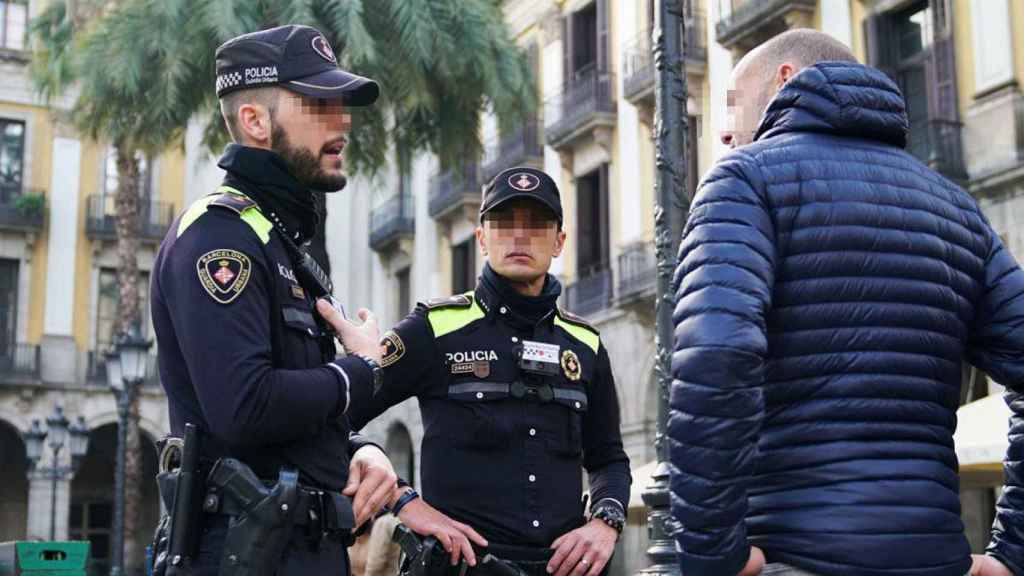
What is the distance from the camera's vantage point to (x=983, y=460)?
8914 mm

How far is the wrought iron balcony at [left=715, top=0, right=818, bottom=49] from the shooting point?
1939 centimetres

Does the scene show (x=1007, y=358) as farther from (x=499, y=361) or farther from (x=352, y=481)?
(x=499, y=361)

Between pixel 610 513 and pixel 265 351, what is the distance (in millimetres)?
1885

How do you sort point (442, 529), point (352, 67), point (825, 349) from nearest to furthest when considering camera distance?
point (825, 349)
point (442, 529)
point (352, 67)

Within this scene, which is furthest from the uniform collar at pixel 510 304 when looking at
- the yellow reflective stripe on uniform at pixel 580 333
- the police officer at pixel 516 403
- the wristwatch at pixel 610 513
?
the wristwatch at pixel 610 513

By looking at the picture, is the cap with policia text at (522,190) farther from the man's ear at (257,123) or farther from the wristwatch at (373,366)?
the wristwatch at (373,366)

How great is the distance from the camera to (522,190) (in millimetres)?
4648

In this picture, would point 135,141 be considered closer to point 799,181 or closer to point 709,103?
point 709,103

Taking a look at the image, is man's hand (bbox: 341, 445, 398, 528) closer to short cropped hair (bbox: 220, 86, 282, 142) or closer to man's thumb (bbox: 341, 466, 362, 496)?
man's thumb (bbox: 341, 466, 362, 496)

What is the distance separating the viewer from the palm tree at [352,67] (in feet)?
49.9

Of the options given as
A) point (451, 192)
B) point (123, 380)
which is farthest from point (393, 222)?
point (123, 380)

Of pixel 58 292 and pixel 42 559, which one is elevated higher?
pixel 58 292

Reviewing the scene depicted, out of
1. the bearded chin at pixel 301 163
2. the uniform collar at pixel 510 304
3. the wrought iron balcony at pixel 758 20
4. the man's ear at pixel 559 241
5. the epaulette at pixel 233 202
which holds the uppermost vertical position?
the wrought iron balcony at pixel 758 20

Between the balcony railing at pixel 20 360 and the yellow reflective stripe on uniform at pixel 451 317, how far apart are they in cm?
3063
